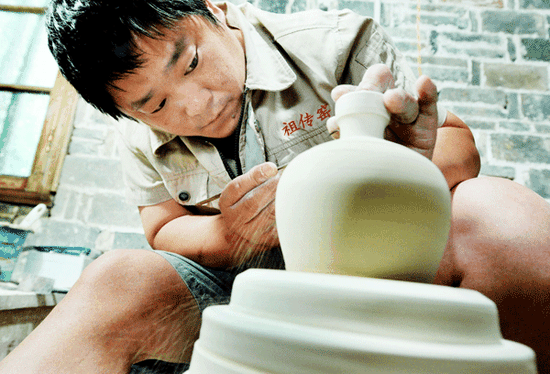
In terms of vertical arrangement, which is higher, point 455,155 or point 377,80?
point 377,80

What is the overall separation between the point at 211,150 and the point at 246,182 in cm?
42

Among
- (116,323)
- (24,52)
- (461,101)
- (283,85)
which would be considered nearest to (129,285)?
(116,323)

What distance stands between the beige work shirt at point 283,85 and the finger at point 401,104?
0.46 metres

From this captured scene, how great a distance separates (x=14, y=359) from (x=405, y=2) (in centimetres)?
230

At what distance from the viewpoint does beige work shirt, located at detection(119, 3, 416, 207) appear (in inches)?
41.6

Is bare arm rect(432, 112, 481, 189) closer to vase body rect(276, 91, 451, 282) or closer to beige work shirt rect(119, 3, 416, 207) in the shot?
beige work shirt rect(119, 3, 416, 207)

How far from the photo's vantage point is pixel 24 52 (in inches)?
83.4

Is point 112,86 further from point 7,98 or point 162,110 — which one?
point 7,98

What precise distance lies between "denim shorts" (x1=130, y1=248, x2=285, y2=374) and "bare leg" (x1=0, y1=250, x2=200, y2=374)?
0.02 metres

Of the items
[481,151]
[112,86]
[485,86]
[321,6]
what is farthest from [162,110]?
→ [485,86]

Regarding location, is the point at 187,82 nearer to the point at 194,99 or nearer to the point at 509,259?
the point at 194,99

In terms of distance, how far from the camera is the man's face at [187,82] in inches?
33.6

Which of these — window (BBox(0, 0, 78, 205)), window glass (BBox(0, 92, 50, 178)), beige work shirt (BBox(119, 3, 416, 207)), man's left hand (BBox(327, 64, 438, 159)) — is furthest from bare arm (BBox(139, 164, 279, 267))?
window glass (BBox(0, 92, 50, 178))

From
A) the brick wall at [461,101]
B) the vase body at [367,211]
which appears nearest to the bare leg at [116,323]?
the vase body at [367,211]
